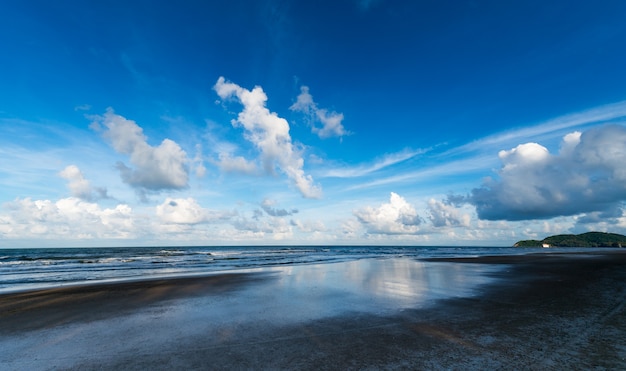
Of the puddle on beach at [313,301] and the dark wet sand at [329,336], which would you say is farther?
the puddle on beach at [313,301]

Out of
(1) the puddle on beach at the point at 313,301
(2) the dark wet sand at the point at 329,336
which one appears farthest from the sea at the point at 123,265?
(1) the puddle on beach at the point at 313,301

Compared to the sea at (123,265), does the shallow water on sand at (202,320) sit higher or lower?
higher

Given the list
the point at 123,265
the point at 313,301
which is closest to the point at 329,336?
the point at 313,301

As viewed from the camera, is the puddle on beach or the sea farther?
the sea

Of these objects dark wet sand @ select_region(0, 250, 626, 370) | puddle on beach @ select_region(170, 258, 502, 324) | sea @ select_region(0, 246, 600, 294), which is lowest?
sea @ select_region(0, 246, 600, 294)

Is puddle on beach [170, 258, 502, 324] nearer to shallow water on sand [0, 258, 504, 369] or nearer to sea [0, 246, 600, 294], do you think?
shallow water on sand [0, 258, 504, 369]

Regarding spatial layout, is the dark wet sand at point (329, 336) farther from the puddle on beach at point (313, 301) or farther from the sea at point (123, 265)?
the sea at point (123, 265)

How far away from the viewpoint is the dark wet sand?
605 cm

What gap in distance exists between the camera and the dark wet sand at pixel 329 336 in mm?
6047

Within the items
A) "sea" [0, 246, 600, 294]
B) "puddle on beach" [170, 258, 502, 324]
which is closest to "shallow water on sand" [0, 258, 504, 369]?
"puddle on beach" [170, 258, 502, 324]

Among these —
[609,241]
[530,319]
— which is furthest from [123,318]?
[609,241]

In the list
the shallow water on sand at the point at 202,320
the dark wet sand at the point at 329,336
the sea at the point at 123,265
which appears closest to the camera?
the dark wet sand at the point at 329,336

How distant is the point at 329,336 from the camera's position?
25.4ft

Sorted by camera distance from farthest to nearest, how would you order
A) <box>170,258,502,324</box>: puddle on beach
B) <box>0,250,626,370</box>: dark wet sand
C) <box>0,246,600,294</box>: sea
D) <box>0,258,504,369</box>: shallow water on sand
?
<box>0,246,600,294</box>: sea < <box>170,258,502,324</box>: puddle on beach < <box>0,258,504,369</box>: shallow water on sand < <box>0,250,626,370</box>: dark wet sand
